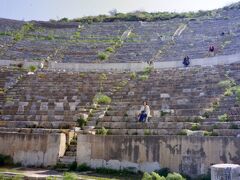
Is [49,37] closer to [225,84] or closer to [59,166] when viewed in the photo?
[225,84]

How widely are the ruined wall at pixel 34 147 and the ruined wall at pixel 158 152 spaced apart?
0.70m

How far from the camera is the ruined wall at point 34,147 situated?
1282 cm

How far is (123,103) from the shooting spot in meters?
15.6

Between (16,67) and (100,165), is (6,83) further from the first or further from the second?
(100,165)

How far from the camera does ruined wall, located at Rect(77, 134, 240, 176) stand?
10.5m

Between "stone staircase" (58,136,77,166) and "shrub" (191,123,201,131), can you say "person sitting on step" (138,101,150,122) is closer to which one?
"shrub" (191,123,201,131)

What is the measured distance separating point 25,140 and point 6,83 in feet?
23.7

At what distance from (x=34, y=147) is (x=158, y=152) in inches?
149

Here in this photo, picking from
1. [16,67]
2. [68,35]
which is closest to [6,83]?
[16,67]

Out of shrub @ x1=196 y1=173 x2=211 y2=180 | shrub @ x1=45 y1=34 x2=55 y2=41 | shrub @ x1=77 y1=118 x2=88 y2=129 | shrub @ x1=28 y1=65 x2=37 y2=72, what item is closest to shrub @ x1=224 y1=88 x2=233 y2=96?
shrub @ x1=196 y1=173 x2=211 y2=180

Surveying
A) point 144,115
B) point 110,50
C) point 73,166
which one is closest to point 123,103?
point 144,115

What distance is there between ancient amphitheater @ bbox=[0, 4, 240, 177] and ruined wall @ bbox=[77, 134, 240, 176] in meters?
0.02

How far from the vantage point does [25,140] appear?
43.1 feet

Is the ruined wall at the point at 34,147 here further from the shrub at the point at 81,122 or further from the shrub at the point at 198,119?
the shrub at the point at 198,119
